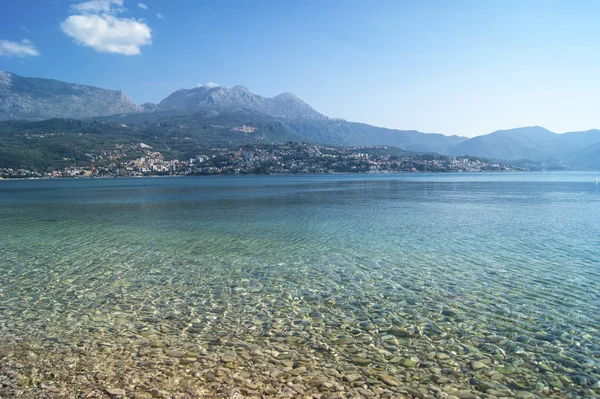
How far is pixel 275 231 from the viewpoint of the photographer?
31.5 meters

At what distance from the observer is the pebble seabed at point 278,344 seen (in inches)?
318

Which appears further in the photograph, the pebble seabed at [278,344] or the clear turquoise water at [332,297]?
the clear turquoise water at [332,297]

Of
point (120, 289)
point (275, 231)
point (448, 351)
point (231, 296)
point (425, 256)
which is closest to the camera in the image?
point (448, 351)

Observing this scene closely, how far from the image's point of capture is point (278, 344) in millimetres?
10289

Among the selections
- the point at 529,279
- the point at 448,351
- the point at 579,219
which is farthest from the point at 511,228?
the point at 448,351

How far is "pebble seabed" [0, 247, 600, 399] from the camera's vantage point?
8.08 m

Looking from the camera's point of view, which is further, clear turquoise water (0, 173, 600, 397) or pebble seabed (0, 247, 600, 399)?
clear turquoise water (0, 173, 600, 397)

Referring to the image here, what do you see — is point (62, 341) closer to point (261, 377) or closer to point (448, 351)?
point (261, 377)

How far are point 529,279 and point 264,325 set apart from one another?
11.9m

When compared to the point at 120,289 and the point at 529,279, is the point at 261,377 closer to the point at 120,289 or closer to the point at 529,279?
the point at 120,289

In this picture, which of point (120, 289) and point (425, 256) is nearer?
point (120, 289)

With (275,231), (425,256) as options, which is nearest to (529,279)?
(425,256)

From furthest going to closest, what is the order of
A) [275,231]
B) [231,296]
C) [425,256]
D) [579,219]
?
[579,219] < [275,231] < [425,256] < [231,296]

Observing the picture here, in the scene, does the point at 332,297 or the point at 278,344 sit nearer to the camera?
the point at 278,344
